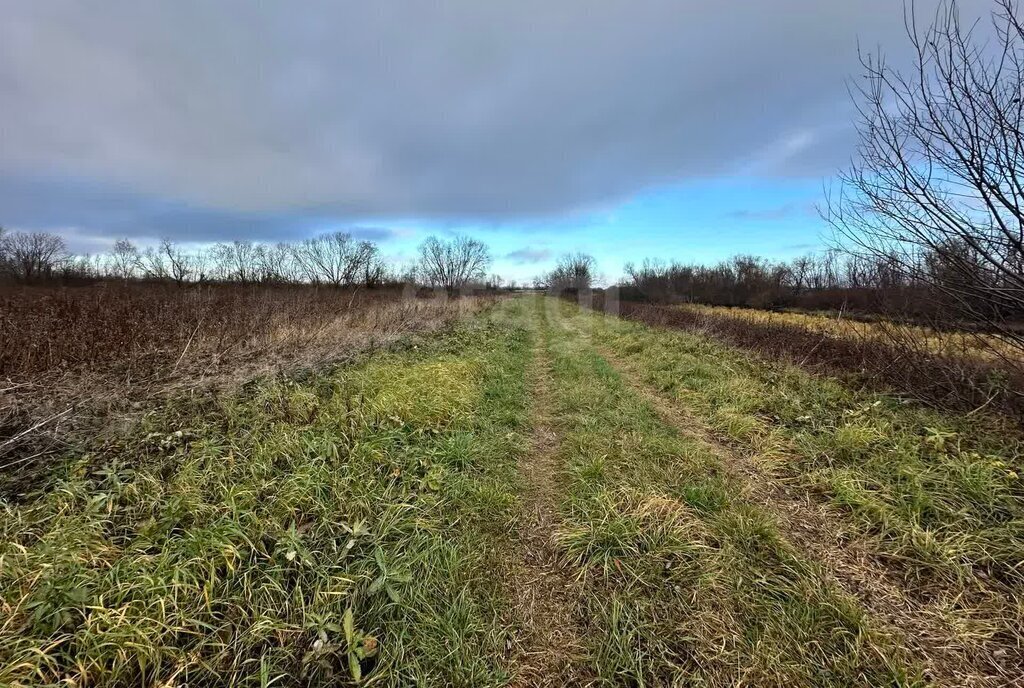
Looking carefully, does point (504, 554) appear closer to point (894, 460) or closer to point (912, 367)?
point (894, 460)

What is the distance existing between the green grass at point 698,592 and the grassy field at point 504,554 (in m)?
0.01

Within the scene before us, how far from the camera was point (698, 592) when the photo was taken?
2.45 metres

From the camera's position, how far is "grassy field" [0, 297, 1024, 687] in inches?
78.7

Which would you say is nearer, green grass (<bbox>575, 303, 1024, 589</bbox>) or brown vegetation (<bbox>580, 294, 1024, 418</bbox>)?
green grass (<bbox>575, 303, 1024, 589</bbox>)

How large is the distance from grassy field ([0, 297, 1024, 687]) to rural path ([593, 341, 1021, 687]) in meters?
0.01

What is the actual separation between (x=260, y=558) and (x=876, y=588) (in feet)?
13.4

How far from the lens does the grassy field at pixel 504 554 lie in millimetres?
1999

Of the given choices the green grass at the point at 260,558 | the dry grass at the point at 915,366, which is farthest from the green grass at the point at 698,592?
the dry grass at the point at 915,366

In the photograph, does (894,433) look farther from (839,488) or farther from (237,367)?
(237,367)

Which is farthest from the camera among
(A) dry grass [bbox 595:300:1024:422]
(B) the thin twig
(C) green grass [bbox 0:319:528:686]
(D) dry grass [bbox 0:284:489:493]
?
(A) dry grass [bbox 595:300:1024:422]

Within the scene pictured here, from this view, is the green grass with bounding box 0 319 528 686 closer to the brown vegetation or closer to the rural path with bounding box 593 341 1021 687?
the rural path with bounding box 593 341 1021 687

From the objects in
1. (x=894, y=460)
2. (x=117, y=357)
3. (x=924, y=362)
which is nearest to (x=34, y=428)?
(x=117, y=357)

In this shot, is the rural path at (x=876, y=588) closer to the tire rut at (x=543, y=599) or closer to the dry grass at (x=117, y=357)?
the tire rut at (x=543, y=599)

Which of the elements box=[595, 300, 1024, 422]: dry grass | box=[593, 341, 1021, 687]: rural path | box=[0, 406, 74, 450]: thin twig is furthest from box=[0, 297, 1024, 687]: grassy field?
box=[595, 300, 1024, 422]: dry grass
